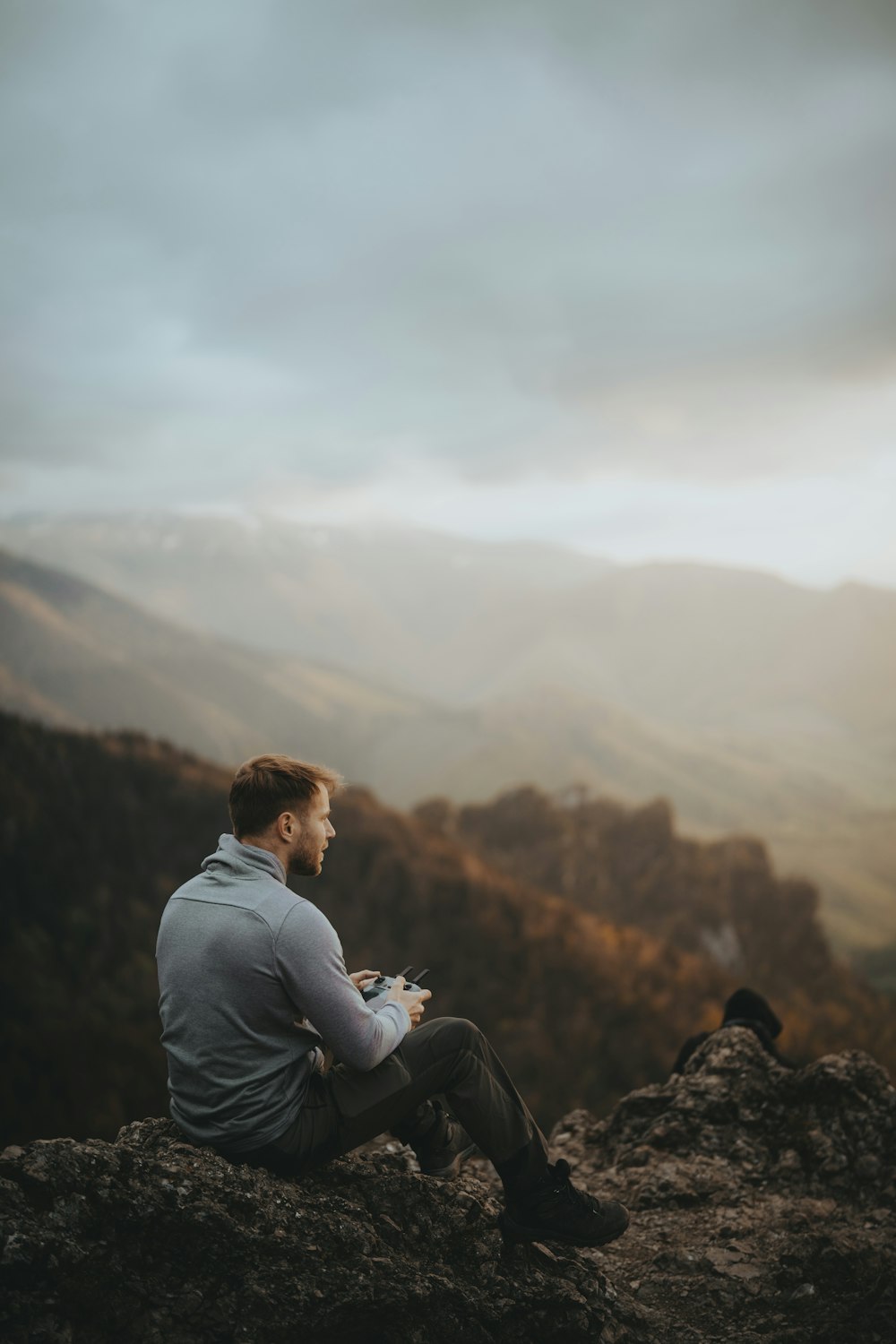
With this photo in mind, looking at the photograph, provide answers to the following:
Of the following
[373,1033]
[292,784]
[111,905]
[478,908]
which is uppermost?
[292,784]

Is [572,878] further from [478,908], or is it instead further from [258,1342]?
[258,1342]

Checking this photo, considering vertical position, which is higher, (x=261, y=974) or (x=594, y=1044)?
(x=261, y=974)

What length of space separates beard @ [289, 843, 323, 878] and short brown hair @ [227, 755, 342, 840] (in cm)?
21

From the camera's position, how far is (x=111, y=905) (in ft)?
94.6

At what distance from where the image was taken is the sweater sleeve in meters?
3.63

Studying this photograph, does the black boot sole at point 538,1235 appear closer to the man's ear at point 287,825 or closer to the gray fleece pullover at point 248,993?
the gray fleece pullover at point 248,993

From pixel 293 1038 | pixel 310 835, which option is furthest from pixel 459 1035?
pixel 310 835

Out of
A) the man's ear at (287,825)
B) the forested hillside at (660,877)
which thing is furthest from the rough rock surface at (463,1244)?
the forested hillside at (660,877)

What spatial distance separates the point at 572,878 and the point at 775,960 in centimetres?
1219

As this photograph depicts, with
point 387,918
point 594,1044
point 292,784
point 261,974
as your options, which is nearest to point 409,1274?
point 261,974

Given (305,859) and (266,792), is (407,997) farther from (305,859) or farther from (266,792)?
(266,792)

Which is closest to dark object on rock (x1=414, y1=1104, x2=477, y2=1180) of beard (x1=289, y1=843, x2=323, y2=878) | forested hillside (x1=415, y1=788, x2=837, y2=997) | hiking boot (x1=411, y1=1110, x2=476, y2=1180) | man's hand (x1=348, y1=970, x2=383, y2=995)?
hiking boot (x1=411, y1=1110, x2=476, y2=1180)

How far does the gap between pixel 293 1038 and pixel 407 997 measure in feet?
A: 2.08

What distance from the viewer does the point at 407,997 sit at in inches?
168
